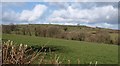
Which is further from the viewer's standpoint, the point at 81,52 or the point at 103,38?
the point at 103,38

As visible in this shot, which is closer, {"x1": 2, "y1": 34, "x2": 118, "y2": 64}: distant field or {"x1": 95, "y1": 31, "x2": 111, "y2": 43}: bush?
{"x1": 2, "y1": 34, "x2": 118, "y2": 64}: distant field

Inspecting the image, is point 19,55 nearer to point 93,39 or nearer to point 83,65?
point 83,65

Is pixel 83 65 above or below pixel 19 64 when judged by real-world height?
below

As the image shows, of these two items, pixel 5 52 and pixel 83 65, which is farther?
pixel 83 65

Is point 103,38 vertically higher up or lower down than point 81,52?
higher up

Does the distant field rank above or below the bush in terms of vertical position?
below

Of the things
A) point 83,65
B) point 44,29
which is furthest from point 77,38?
point 83,65

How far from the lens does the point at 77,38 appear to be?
2554 inches

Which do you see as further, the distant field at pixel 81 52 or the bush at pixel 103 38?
the bush at pixel 103 38

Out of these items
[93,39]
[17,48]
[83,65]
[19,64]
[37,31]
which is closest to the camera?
[19,64]

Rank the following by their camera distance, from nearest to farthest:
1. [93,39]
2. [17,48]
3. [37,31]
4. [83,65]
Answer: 1. [17,48]
2. [83,65]
3. [93,39]
4. [37,31]

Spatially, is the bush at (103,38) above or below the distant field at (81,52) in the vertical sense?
above

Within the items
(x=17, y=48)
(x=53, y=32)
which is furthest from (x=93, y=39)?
(x=17, y=48)

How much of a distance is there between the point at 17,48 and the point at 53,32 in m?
62.2
